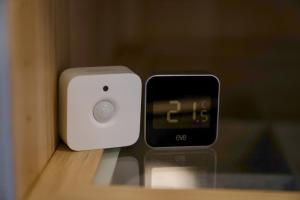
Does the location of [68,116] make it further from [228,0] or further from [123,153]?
[228,0]

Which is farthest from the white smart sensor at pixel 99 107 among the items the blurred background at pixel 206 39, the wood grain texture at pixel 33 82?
the blurred background at pixel 206 39

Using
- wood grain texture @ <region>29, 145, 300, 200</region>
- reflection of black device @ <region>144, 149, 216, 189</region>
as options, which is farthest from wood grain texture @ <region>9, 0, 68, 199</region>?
reflection of black device @ <region>144, 149, 216, 189</region>

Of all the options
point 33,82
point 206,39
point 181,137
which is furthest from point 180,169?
point 206,39

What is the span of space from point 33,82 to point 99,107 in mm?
170

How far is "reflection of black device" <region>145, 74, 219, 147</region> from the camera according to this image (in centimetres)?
97

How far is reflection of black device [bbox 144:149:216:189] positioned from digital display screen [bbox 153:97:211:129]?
52 mm

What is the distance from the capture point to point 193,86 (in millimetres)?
981

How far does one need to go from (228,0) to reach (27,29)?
58 centimetres

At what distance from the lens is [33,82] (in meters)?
0.78

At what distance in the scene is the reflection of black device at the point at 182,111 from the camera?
97 cm

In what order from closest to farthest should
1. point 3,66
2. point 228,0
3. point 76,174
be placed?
point 3,66, point 76,174, point 228,0

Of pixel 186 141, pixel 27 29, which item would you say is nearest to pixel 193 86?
pixel 186 141

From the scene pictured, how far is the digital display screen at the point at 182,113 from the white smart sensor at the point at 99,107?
0.17 feet

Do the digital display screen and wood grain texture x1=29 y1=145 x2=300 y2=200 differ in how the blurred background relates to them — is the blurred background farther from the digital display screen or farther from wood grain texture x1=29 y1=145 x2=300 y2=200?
wood grain texture x1=29 y1=145 x2=300 y2=200
